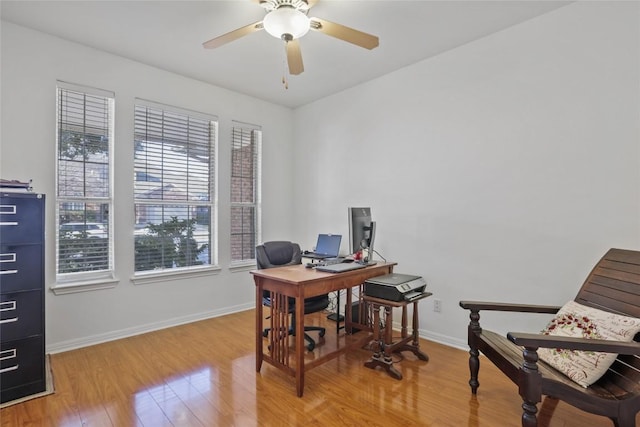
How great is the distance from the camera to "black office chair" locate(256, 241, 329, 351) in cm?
293

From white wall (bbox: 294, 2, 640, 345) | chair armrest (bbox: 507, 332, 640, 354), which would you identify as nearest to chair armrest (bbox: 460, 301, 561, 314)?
white wall (bbox: 294, 2, 640, 345)

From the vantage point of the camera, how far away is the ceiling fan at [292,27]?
2012 mm

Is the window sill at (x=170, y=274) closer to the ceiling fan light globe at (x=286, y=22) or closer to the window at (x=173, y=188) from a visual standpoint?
the window at (x=173, y=188)

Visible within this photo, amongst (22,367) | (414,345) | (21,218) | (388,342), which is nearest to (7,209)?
(21,218)

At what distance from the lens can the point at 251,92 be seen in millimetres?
4199

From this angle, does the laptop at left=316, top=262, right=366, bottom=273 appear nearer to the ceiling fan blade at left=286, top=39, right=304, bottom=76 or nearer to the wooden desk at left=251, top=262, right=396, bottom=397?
the wooden desk at left=251, top=262, right=396, bottom=397

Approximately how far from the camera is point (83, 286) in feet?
9.94

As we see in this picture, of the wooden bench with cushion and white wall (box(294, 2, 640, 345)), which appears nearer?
the wooden bench with cushion

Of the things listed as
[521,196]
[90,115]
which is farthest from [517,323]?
[90,115]

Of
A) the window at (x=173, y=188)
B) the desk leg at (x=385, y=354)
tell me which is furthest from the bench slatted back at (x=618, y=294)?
the window at (x=173, y=188)

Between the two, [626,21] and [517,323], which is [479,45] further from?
[517,323]

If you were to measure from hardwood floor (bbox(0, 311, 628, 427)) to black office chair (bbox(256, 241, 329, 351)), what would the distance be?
31 cm

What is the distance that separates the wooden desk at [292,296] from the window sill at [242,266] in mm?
1710

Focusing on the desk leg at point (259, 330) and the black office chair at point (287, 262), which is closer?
Answer: the desk leg at point (259, 330)
